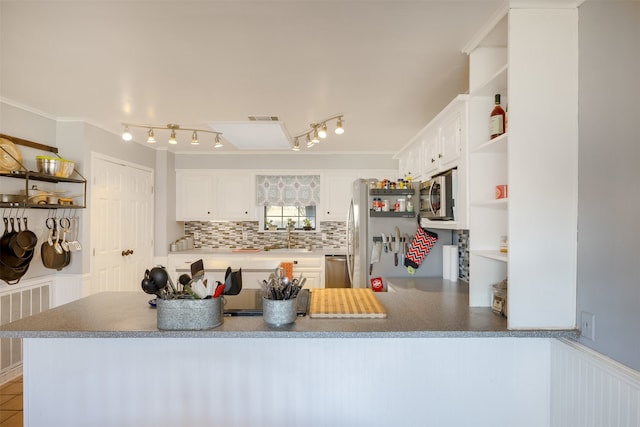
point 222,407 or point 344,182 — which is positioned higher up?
point 344,182

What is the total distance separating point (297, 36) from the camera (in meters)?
1.90

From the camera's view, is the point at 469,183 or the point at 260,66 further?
the point at 260,66

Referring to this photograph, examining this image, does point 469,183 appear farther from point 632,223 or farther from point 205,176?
point 205,176

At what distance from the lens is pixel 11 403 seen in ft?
8.95

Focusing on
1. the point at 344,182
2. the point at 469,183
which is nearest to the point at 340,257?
the point at 344,182

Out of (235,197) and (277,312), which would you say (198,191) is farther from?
(277,312)

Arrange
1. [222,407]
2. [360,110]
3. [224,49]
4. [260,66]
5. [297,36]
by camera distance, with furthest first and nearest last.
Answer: [360,110] → [260,66] → [224,49] → [297,36] → [222,407]

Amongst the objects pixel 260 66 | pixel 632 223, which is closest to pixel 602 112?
pixel 632 223

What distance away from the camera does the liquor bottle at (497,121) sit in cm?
185

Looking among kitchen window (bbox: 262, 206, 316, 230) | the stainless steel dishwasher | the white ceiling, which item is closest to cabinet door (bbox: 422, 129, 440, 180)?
the white ceiling

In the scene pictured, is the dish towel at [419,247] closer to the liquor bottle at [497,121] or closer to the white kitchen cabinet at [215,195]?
the liquor bottle at [497,121]

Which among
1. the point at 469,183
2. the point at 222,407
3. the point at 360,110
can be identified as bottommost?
the point at 222,407

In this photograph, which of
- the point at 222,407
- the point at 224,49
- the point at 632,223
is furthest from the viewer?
the point at 224,49

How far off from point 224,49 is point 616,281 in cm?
217
